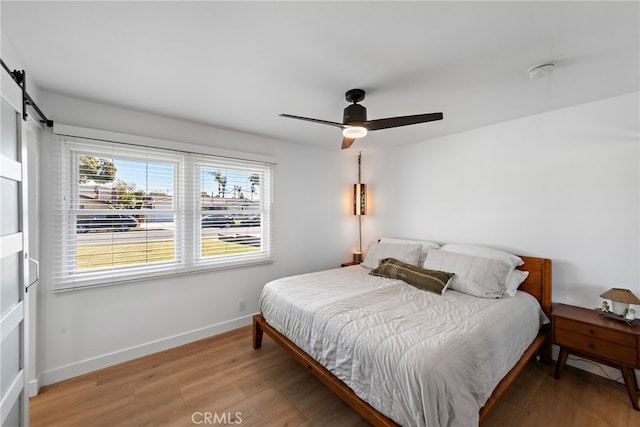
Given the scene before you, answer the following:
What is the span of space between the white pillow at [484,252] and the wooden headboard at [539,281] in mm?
92

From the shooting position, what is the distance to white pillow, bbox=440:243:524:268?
2494 millimetres

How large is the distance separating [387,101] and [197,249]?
2.47 metres

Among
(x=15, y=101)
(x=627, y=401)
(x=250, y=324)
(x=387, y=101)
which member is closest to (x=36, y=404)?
(x=250, y=324)

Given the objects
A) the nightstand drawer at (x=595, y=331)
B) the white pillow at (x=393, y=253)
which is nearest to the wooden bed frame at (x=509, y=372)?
the nightstand drawer at (x=595, y=331)

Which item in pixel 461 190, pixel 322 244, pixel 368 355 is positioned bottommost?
pixel 368 355

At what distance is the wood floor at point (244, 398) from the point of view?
5.71ft

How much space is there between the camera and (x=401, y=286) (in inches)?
101

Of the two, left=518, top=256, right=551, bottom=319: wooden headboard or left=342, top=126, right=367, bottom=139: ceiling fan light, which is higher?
left=342, top=126, right=367, bottom=139: ceiling fan light

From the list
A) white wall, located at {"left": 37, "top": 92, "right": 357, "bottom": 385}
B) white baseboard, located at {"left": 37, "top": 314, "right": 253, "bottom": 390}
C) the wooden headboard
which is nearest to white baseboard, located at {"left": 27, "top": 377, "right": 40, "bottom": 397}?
white baseboard, located at {"left": 37, "top": 314, "right": 253, "bottom": 390}

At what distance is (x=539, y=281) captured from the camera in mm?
2418

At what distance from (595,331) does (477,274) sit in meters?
0.84

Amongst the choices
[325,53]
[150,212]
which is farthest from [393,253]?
[150,212]

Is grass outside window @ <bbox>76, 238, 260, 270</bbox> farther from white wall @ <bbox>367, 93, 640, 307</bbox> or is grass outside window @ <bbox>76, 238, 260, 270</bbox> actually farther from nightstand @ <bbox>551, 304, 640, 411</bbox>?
nightstand @ <bbox>551, 304, 640, 411</bbox>

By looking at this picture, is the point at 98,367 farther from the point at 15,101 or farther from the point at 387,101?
the point at 387,101
